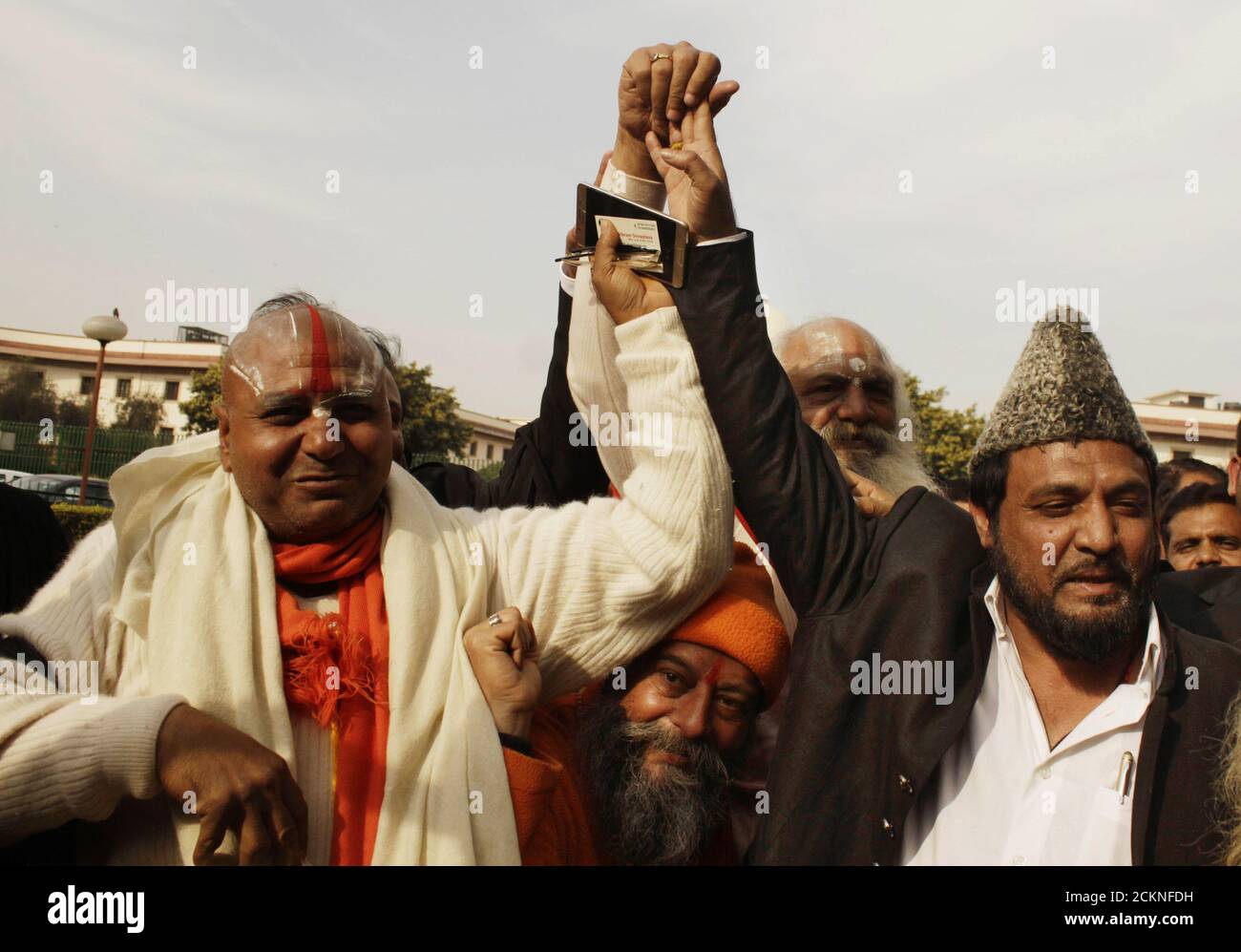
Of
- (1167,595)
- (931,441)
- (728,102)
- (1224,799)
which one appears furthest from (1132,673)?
(931,441)

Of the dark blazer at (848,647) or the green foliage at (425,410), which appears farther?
the green foliage at (425,410)

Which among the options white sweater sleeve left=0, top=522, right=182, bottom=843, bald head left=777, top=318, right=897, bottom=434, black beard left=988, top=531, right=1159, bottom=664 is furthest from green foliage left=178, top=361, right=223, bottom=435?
black beard left=988, top=531, right=1159, bottom=664

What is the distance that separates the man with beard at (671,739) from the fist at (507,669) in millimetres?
93

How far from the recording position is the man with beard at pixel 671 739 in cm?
285

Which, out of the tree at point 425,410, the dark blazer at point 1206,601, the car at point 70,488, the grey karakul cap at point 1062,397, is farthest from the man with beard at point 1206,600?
the tree at point 425,410

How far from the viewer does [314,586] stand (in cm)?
272

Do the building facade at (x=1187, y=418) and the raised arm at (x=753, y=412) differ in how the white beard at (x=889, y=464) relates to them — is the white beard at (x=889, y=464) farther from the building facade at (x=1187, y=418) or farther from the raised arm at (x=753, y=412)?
the building facade at (x=1187, y=418)

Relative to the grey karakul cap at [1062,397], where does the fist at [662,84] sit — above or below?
above

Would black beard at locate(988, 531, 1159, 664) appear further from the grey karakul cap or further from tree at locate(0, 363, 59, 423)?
tree at locate(0, 363, 59, 423)

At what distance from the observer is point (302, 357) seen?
103 inches

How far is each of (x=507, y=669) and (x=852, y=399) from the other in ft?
6.05
